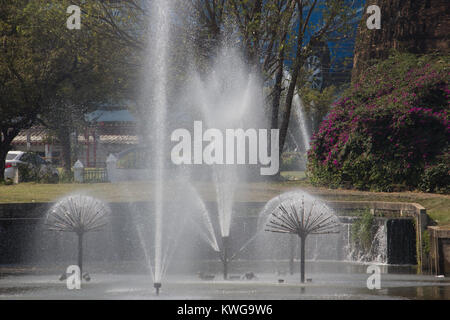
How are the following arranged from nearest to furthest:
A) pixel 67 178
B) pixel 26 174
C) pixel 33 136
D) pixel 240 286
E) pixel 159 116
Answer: pixel 240 286, pixel 159 116, pixel 26 174, pixel 67 178, pixel 33 136

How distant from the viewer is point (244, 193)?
2008cm

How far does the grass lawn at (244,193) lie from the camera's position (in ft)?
54.4

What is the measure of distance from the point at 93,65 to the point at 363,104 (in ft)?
60.4

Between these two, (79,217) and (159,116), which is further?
(159,116)

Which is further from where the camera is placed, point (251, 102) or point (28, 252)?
point (251, 102)

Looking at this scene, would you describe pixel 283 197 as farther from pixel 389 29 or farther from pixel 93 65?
pixel 93 65

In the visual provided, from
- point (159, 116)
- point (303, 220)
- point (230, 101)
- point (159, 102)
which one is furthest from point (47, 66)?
point (303, 220)

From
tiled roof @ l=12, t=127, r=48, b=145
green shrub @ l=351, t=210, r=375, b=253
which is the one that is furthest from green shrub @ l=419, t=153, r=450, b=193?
tiled roof @ l=12, t=127, r=48, b=145

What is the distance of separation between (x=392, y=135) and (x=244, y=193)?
4044 millimetres

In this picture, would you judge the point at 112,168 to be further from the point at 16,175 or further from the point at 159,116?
the point at 159,116

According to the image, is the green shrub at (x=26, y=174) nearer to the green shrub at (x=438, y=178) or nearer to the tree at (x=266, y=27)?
the tree at (x=266, y=27)

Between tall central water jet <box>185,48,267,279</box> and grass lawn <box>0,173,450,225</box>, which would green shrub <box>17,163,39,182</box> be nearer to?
grass lawn <box>0,173,450,225</box>
